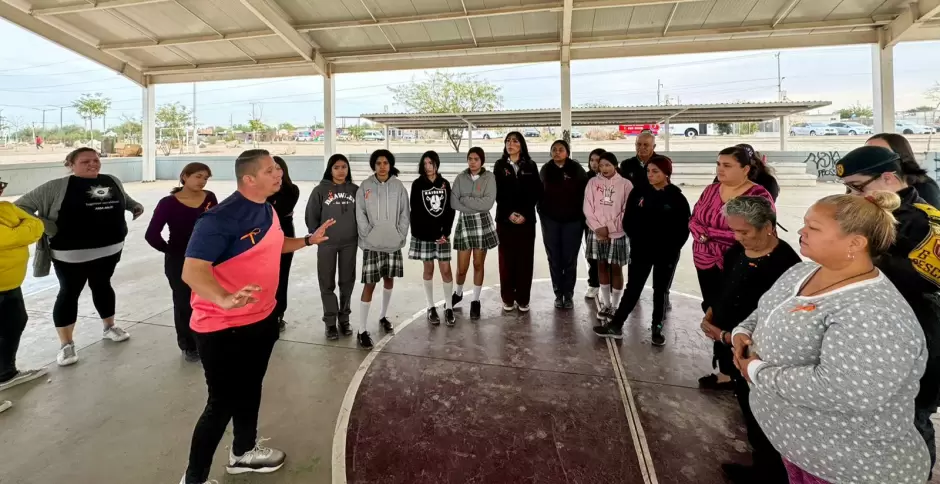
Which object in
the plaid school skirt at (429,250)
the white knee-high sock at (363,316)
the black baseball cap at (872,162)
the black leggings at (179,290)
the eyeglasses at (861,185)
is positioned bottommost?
the white knee-high sock at (363,316)

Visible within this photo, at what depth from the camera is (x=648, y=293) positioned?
4672mm

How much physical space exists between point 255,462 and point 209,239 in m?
1.07

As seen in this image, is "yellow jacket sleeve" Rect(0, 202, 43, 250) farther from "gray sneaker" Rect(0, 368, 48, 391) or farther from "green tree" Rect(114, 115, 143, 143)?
"green tree" Rect(114, 115, 143, 143)

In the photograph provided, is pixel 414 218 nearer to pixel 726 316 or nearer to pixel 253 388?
pixel 253 388

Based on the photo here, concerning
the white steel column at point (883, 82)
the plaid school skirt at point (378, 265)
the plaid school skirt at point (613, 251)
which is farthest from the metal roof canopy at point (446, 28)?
the plaid school skirt at point (378, 265)

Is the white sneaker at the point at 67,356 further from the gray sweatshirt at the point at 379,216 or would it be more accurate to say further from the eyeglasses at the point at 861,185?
the eyeglasses at the point at 861,185

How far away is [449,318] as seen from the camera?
3.80 metres

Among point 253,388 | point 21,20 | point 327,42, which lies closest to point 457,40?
point 327,42

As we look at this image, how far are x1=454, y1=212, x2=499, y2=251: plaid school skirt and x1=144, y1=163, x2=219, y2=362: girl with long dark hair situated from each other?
189 cm

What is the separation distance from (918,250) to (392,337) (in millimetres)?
3028

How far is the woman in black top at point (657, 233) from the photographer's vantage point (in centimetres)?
319

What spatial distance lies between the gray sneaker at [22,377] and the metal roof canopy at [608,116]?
1155 cm

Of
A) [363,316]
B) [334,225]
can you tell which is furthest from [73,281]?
[363,316]

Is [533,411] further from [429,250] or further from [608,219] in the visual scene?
[608,219]
